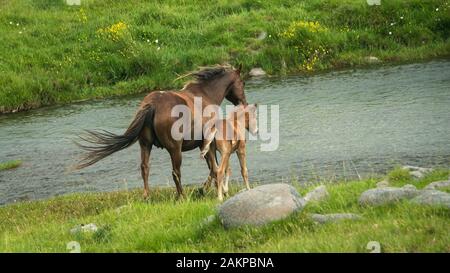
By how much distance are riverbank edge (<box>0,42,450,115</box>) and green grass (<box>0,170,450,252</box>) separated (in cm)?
1873

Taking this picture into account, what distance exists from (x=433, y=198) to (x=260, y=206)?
236cm

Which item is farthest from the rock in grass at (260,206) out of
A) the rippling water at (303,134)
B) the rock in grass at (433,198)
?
the rippling water at (303,134)

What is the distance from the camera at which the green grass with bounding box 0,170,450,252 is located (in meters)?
9.24

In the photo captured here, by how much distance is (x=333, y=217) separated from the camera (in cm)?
1062

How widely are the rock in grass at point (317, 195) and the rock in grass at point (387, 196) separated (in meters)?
0.81

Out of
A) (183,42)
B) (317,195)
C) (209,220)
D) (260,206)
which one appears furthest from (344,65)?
(260,206)

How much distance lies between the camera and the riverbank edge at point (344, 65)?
3328cm

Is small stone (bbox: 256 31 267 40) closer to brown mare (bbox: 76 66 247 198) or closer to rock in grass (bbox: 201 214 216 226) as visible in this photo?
brown mare (bbox: 76 66 247 198)

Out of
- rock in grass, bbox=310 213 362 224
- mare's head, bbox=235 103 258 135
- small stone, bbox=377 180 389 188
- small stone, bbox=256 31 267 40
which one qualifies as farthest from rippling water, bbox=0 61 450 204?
rock in grass, bbox=310 213 362 224

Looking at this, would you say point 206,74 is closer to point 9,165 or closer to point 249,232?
point 249,232

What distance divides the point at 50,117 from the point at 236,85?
13865 millimetres

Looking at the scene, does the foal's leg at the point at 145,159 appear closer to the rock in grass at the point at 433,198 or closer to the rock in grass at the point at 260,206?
the rock in grass at the point at 260,206

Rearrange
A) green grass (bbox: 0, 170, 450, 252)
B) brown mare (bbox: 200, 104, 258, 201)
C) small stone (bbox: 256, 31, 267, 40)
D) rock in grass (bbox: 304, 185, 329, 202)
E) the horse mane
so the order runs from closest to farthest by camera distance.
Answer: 1. green grass (bbox: 0, 170, 450, 252)
2. rock in grass (bbox: 304, 185, 329, 202)
3. brown mare (bbox: 200, 104, 258, 201)
4. the horse mane
5. small stone (bbox: 256, 31, 267, 40)
